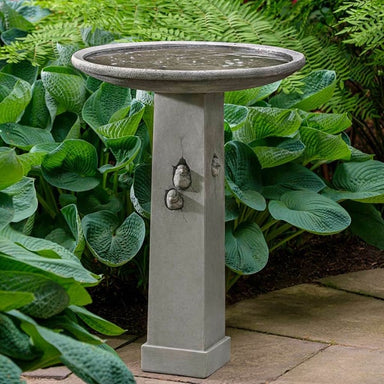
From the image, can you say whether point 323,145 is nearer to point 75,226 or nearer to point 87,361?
point 75,226

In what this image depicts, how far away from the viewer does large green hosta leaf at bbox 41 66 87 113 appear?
411 cm

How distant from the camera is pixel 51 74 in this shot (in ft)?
13.5

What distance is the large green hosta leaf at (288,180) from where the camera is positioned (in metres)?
4.11

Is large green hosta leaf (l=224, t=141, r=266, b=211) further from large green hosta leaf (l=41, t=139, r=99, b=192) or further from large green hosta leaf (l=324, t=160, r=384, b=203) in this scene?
large green hosta leaf (l=41, t=139, r=99, b=192)

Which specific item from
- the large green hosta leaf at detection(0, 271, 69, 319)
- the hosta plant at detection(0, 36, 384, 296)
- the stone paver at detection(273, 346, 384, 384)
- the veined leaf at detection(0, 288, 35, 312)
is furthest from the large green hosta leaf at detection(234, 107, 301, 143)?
the veined leaf at detection(0, 288, 35, 312)

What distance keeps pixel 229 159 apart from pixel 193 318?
86cm

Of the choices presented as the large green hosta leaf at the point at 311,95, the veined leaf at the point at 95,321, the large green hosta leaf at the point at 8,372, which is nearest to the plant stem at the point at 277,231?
the large green hosta leaf at the point at 311,95

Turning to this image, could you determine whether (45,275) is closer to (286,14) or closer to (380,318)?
(380,318)

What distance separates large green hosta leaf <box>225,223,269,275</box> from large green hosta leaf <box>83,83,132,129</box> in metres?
0.72

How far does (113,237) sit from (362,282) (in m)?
1.33

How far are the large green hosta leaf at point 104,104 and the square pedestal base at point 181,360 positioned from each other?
1.08m

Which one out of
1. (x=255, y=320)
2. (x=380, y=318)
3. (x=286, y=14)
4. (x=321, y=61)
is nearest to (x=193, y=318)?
(x=255, y=320)

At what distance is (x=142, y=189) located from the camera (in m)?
3.83

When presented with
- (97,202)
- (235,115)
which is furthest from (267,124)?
(97,202)
